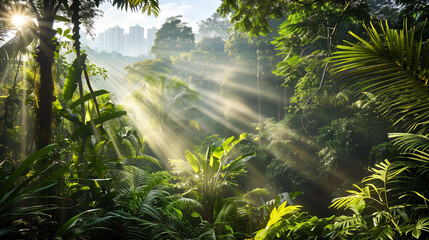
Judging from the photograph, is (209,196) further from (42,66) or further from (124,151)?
(42,66)

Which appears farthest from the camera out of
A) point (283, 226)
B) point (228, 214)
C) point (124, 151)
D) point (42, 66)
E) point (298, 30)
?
point (124, 151)

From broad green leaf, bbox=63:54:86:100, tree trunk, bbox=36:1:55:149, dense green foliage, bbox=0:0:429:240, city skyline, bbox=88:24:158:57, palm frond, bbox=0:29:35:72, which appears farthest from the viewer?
city skyline, bbox=88:24:158:57

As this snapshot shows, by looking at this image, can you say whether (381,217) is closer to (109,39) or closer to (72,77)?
(72,77)

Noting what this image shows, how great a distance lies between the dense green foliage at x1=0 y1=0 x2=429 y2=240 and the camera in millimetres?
1585

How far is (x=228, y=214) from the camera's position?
3164 mm

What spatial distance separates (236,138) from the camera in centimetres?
746

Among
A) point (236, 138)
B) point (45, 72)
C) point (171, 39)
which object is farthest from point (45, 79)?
point (171, 39)

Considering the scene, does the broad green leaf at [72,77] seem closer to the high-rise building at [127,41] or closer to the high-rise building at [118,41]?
the high-rise building at [127,41]

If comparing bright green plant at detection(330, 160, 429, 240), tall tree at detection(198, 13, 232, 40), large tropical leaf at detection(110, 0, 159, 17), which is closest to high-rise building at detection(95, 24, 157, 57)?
tall tree at detection(198, 13, 232, 40)

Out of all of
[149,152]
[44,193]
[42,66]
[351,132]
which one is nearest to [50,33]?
[42,66]

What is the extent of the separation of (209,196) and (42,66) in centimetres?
312

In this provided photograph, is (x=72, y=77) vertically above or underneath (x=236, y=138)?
above

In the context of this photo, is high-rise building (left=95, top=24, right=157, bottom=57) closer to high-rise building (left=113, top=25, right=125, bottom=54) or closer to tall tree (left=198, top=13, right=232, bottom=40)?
high-rise building (left=113, top=25, right=125, bottom=54)

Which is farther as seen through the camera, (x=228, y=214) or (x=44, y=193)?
(x=228, y=214)
